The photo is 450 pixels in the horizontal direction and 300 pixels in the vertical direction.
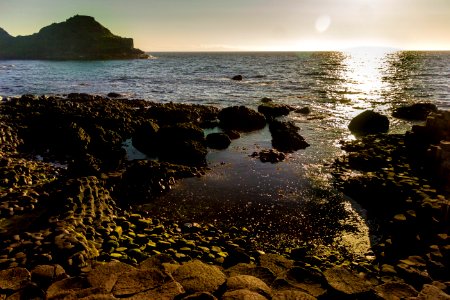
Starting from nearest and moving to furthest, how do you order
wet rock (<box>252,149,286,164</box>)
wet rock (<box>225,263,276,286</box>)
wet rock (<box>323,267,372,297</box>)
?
1. wet rock (<box>323,267,372,297</box>)
2. wet rock (<box>225,263,276,286</box>)
3. wet rock (<box>252,149,286,164</box>)

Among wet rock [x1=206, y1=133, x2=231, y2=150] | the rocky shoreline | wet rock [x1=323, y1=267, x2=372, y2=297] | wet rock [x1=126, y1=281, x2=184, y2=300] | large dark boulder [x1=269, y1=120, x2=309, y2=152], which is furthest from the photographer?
wet rock [x1=206, y1=133, x2=231, y2=150]

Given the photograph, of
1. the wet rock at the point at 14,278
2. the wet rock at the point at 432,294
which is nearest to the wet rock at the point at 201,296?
the wet rock at the point at 14,278

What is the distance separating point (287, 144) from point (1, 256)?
18004 mm

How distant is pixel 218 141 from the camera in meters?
23.0

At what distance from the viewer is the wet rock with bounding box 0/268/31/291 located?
7.10 metres

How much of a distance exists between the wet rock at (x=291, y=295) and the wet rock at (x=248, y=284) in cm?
20

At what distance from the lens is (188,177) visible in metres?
17.0

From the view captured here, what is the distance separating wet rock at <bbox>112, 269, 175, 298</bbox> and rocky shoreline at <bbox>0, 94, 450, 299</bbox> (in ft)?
0.08

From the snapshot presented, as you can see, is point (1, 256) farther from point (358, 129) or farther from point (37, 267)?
point (358, 129)

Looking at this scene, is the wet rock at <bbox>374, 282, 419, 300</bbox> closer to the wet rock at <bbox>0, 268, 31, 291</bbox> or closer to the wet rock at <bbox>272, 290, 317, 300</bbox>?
the wet rock at <bbox>272, 290, 317, 300</bbox>

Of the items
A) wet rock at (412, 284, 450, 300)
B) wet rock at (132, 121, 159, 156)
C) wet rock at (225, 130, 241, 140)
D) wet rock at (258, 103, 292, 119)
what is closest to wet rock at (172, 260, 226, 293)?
wet rock at (412, 284, 450, 300)

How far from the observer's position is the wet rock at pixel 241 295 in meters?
6.86

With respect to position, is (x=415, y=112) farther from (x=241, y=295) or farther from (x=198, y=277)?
(x=241, y=295)

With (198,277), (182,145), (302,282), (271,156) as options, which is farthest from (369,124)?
(198,277)
